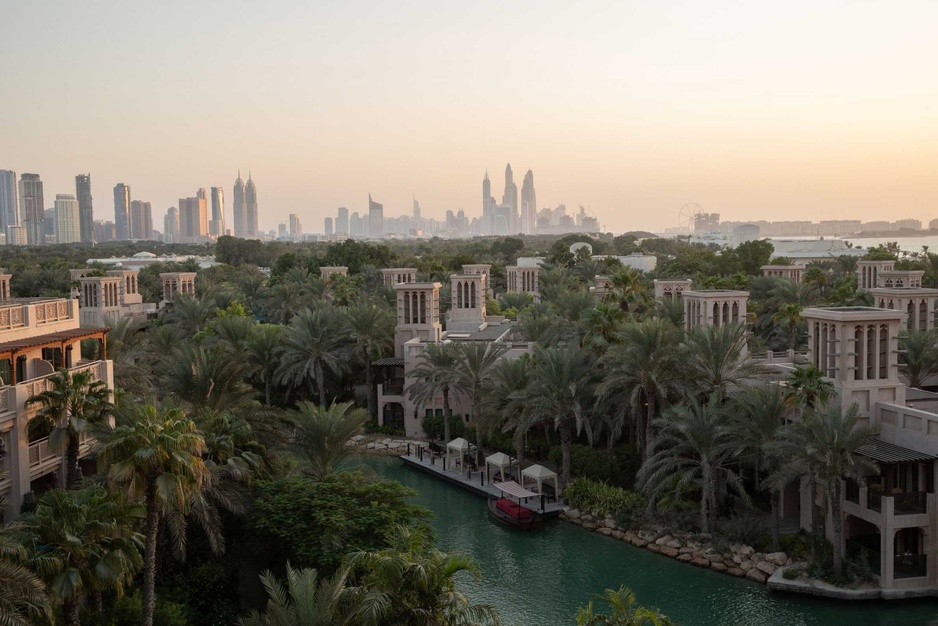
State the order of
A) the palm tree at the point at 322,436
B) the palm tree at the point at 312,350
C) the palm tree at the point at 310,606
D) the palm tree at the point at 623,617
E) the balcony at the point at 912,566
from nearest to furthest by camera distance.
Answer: the palm tree at the point at 623,617 < the palm tree at the point at 310,606 < the balcony at the point at 912,566 < the palm tree at the point at 322,436 < the palm tree at the point at 312,350

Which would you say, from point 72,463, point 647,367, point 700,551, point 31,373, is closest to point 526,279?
point 647,367

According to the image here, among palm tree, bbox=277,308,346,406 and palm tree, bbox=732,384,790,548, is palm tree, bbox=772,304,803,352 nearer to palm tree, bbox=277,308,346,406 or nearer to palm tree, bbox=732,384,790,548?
palm tree, bbox=732,384,790,548

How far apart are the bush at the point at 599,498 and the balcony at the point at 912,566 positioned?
7825 millimetres

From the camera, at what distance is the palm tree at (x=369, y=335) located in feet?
136

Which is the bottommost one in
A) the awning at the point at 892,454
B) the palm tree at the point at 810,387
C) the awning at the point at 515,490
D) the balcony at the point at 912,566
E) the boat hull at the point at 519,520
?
the boat hull at the point at 519,520

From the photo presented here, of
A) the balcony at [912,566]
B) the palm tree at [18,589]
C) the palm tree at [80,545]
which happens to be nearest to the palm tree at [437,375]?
the balcony at [912,566]

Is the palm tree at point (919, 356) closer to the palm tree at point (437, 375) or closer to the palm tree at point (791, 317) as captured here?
the palm tree at point (791, 317)

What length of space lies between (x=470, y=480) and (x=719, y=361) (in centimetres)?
1102

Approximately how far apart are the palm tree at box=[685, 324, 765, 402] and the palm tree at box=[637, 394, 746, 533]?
2.26ft

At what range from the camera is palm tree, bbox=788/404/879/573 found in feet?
68.3

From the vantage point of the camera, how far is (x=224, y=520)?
20.3 m

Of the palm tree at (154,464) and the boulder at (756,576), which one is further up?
the palm tree at (154,464)

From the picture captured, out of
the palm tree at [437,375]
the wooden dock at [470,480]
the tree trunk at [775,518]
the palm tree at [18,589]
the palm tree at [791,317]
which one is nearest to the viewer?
the palm tree at [18,589]

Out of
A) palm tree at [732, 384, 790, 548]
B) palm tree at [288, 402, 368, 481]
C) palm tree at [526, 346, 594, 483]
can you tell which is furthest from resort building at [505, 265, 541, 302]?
palm tree at [732, 384, 790, 548]
